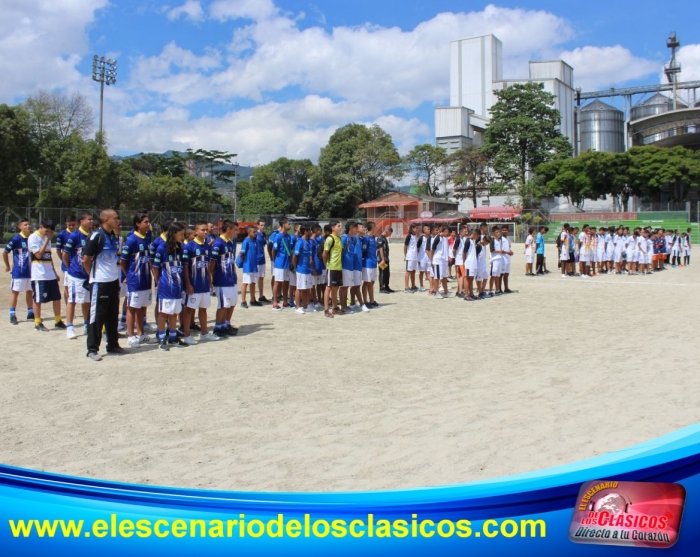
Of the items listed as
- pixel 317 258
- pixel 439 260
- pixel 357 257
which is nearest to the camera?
pixel 357 257

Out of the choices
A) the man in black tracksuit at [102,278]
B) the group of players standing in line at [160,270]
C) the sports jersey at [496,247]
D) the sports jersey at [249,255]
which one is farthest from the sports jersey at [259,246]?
the sports jersey at [496,247]

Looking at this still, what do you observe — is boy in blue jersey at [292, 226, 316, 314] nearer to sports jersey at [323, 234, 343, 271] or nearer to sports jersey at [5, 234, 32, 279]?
sports jersey at [323, 234, 343, 271]

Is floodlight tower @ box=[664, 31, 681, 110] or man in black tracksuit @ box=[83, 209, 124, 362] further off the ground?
floodlight tower @ box=[664, 31, 681, 110]

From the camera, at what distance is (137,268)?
873 centimetres

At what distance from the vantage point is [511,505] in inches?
77.2

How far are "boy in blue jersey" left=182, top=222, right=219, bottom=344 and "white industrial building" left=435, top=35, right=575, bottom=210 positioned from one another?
6895cm

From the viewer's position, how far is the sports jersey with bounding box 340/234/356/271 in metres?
12.5

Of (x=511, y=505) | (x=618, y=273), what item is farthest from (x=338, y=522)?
(x=618, y=273)

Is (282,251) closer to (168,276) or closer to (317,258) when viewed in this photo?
(317,258)

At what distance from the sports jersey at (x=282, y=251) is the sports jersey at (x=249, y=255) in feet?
1.59

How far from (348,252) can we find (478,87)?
238ft

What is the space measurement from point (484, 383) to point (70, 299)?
6.95 metres

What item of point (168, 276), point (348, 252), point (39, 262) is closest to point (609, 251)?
point (348, 252)


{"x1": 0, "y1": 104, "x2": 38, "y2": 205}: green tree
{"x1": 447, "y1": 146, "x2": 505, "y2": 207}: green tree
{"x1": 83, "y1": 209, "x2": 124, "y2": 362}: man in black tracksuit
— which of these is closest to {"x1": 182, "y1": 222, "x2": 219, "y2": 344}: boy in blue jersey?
{"x1": 83, "y1": 209, "x2": 124, "y2": 362}: man in black tracksuit
